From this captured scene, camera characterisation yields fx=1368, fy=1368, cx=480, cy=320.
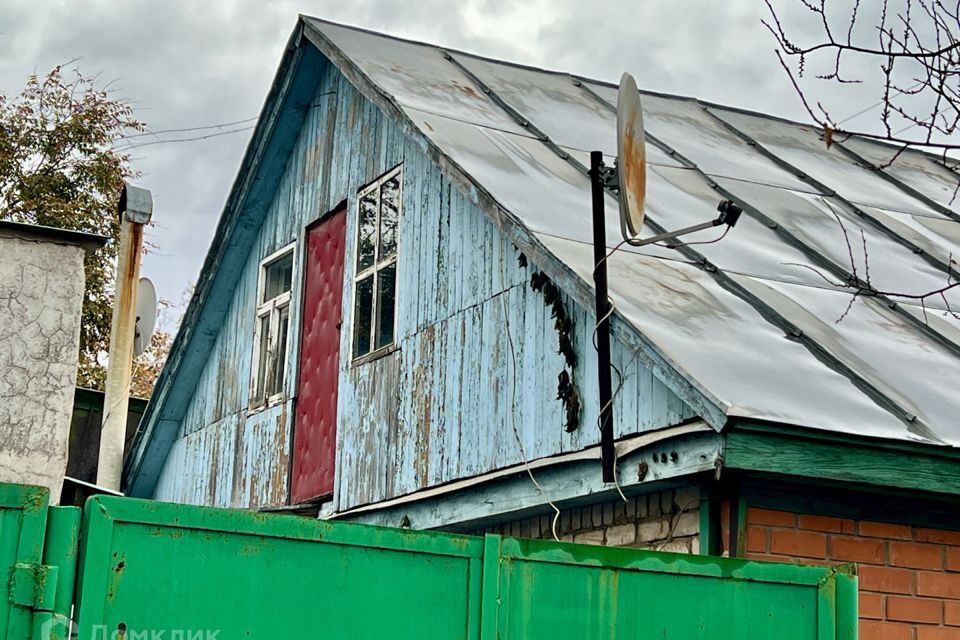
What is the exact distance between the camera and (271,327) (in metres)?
11.7

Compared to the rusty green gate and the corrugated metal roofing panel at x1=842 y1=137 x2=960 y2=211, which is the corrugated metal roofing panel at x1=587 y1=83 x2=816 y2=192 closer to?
the corrugated metal roofing panel at x1=842 y1=137 x2=960 y2=211

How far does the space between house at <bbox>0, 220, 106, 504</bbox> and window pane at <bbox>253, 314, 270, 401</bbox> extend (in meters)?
6.23

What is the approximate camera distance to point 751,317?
271 inches

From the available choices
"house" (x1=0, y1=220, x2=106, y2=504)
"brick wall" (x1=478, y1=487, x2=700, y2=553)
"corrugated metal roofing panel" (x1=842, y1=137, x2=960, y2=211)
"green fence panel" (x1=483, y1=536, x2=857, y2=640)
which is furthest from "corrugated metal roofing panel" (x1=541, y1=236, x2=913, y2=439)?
"corrugated metal roofing panel" (x1=842, y1=137, x2=960, y2=211)

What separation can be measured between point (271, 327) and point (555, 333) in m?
4.85

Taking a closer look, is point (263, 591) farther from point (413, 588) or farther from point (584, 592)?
point (584, 592)

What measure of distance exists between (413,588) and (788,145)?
8.21 m

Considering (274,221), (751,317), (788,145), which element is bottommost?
(751,317)

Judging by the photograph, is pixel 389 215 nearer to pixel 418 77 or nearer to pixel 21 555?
pixel 418 77

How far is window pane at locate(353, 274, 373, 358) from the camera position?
1000 centimetres

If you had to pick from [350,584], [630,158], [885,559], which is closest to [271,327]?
[630,158]

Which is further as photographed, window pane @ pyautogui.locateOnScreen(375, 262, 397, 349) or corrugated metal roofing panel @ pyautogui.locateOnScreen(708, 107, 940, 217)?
corrugated metal roofing panel @ pyautogui.locateOnScreen(708, 107, 940, 217)

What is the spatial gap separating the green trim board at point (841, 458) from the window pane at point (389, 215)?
4.57 meters

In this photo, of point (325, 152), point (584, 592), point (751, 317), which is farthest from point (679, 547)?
point (325, 152)
